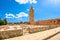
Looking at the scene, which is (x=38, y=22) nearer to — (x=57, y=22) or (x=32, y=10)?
(x=57, y=22)

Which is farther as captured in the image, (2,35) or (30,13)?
(30,13)

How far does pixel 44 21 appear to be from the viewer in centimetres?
2645

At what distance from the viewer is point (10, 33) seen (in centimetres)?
1011

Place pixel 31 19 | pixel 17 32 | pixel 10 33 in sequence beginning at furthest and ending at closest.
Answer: pixel 31 19
pixel 17 32
pixel 10 33

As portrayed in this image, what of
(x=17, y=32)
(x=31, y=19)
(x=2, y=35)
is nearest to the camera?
(x=2, y=35)

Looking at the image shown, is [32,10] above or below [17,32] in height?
above

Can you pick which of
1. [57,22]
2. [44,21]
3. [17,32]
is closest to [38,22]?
[44,21]

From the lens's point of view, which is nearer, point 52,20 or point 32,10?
point 52,20

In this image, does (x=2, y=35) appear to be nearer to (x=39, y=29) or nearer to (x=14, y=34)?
(x=14, y=34)

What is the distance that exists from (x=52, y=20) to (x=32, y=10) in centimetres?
955

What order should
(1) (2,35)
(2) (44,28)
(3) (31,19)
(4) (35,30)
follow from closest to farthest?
(1) (2,35)
(4) (35,30)
(2) (44,28)
(3) (31,19)

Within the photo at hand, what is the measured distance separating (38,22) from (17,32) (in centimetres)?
1677

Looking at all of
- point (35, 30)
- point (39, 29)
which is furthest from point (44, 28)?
point (35, 30)

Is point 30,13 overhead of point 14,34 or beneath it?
overhead
